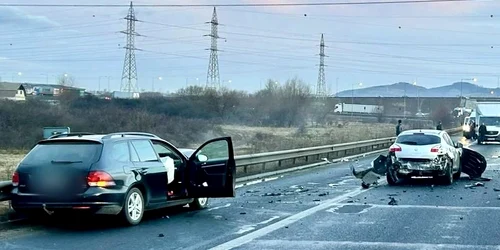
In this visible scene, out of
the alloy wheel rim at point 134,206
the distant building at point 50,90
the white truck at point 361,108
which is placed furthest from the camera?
the white truck at point 361,108

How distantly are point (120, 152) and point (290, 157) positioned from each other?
573 inches

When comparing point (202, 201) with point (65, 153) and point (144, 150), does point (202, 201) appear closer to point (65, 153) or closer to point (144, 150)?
point (144, 150)

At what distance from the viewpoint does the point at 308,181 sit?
2064cm

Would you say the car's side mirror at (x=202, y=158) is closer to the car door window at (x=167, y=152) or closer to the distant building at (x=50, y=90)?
the car door window at (x=167, y=152)

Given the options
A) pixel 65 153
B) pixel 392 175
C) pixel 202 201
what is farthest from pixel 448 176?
pixel 65 153

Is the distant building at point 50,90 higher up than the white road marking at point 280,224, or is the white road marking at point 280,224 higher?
the distant building at point 50,90

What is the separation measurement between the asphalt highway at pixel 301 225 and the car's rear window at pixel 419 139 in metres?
2.43

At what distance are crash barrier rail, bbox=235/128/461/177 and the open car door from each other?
757 cm

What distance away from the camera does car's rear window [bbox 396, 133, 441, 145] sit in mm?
19469

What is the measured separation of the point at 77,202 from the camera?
421 inches

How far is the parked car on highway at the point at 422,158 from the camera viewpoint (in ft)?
62.6

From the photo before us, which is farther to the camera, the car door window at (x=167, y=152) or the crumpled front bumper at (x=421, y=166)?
the crumpled front bumper at (x=421, y=166)

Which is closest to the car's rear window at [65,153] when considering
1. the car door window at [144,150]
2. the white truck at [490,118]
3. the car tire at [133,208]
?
the car tire at [133,208]

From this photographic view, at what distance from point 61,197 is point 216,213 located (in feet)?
11.0
